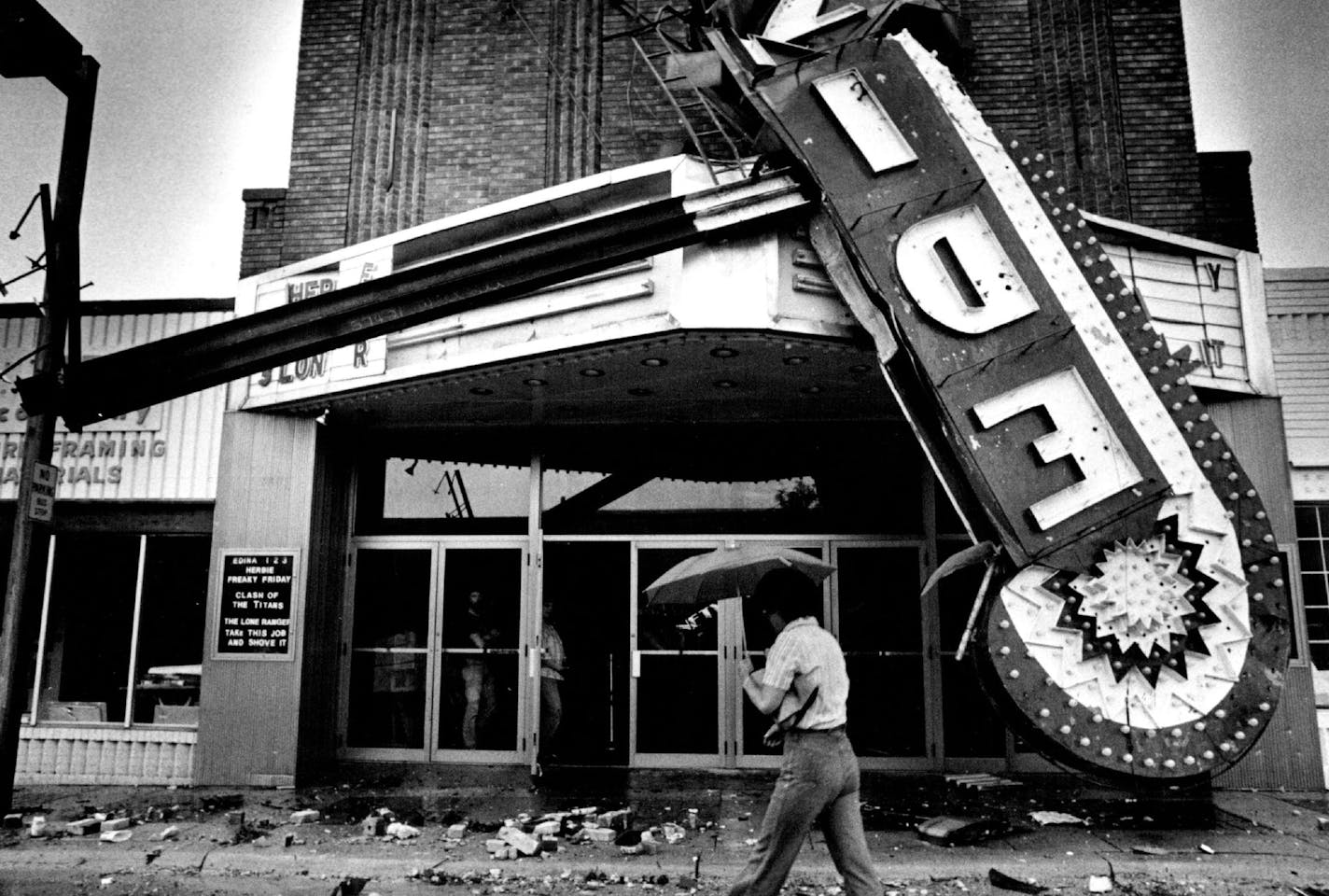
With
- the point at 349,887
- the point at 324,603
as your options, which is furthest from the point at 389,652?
the point at 349,887

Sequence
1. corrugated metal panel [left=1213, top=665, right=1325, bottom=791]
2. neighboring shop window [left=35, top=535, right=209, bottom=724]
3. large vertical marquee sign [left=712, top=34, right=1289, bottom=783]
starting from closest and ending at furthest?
large vertical marquee sign [left=712, top=34, right=1289, bottom=783] → corrugated metal panel [left=1213, top=665, right=1325, bottom=791] → neighboring shop window [left=35, top=535, right=209, bottom=724]

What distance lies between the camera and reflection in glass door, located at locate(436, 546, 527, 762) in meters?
11.1

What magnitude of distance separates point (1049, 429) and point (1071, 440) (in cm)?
17

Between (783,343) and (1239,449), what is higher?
(783,343)

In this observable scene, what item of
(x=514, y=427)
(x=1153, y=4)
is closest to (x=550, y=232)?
(x=514, y=427)

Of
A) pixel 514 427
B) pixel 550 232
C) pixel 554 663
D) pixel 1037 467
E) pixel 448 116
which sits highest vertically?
pixel 448 116

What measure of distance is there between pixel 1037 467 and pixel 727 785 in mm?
4599

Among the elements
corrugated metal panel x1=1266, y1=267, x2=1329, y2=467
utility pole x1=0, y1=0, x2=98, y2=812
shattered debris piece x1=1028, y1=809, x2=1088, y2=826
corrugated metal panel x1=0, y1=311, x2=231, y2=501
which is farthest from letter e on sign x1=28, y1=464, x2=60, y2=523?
corrugated metal panel x1=1266, y1=267, x2=1329, y2=467

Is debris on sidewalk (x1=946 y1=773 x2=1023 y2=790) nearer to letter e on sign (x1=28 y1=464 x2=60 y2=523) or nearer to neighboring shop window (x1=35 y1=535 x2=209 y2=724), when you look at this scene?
neighboring shop window (x1=35 y1=535 x2=209 y2=724)

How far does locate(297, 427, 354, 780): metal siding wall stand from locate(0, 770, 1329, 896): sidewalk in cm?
104

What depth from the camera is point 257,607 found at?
33.9 ft

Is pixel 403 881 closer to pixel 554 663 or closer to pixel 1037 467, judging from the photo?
pixel 554 663

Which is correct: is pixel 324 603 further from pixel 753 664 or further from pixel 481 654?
pixel 753 664

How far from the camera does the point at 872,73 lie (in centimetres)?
793
